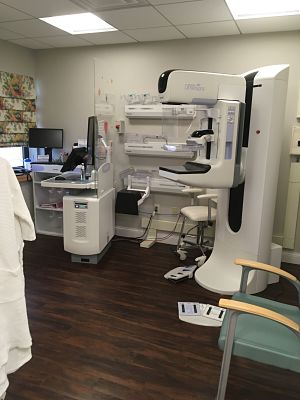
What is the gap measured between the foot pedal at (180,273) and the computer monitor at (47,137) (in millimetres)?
2308

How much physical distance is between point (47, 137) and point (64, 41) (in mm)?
1219

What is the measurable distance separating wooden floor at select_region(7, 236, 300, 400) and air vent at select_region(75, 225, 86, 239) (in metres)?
0.33

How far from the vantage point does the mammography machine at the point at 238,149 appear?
2.53 m

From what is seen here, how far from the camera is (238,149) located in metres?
2.67

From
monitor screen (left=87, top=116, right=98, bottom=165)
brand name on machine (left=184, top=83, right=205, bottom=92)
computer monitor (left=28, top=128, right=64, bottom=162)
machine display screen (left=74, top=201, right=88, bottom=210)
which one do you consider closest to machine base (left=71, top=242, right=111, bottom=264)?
machine display screen (left=74, top=201, right=88, bottom=210)

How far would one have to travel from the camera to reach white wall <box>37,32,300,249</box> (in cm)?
338

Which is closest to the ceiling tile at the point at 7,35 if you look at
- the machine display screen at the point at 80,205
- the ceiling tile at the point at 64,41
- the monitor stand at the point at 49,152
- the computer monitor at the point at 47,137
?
the ceiling tile at the point at 64,41

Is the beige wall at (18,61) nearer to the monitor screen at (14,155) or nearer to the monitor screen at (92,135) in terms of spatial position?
the monitor screen at (14,155)

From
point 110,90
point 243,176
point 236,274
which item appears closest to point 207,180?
point 243,176

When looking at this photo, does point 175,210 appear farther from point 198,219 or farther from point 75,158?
point 75,158

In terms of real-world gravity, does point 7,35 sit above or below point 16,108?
above

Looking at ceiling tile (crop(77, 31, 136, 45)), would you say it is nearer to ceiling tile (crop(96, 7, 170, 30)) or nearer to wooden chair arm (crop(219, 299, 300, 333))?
ceiling tile (crop(96, 7, 170, 30))

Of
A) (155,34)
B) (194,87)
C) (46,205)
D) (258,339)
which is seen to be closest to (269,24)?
(155,34)

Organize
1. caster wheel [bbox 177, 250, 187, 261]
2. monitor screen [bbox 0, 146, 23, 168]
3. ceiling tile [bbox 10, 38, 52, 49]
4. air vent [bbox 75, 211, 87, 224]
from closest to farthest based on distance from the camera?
air vent [bbox 75, 211, 87, 224]
caster wheel [bbox 177, 250, 187, 261]
ceiling tile [bbox 10, 38, 52, 49]
monitor screen [bbox 0, 146, 23, 168]
